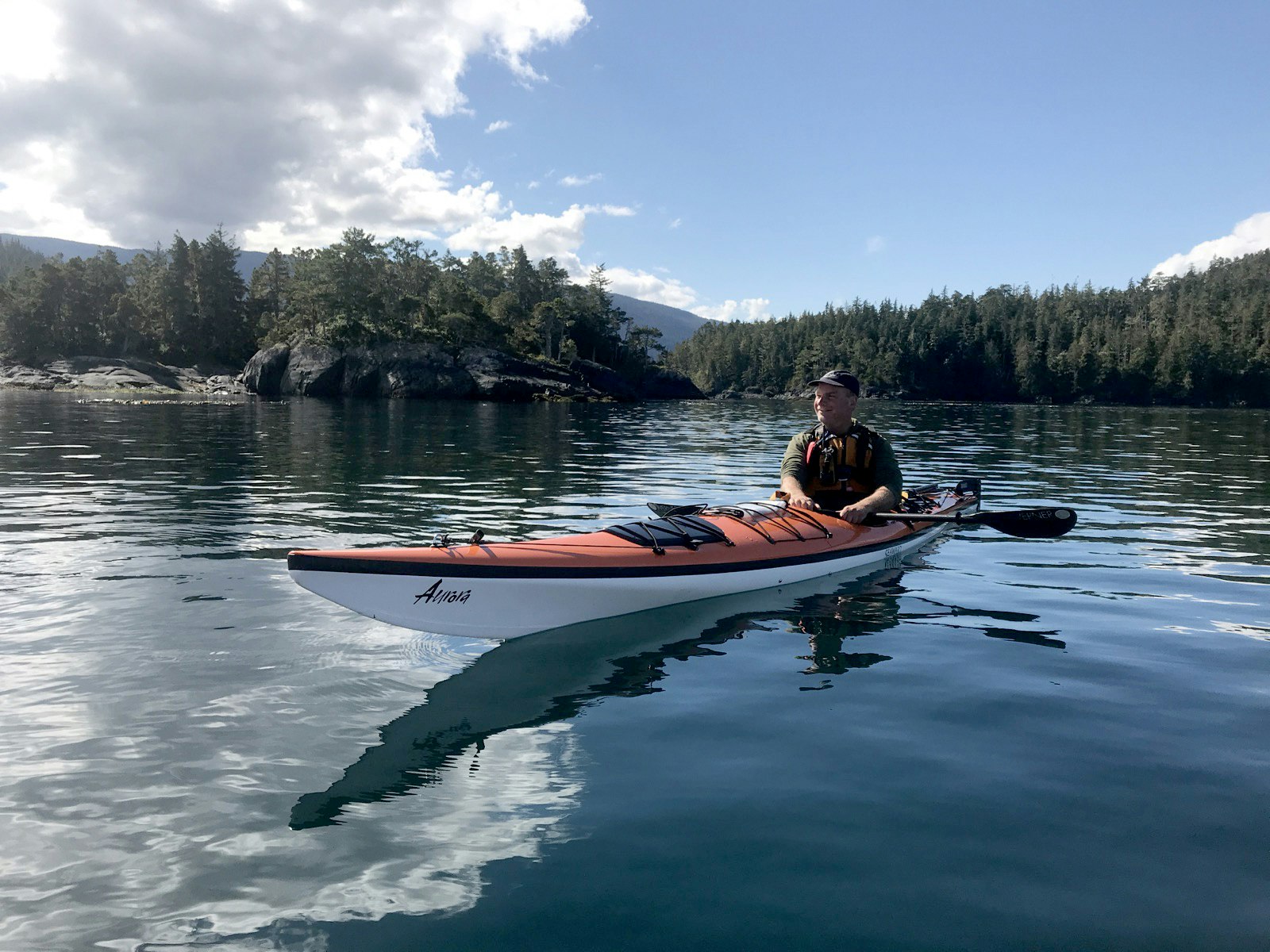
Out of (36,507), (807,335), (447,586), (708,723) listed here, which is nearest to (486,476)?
(36,507)

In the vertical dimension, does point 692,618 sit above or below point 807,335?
below

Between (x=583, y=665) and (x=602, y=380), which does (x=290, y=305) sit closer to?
(x=602, y=380)

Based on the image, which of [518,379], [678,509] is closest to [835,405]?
[678,509]

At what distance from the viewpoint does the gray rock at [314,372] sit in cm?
6931

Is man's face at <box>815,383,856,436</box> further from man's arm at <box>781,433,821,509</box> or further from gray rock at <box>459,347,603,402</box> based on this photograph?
gray rock at <box>459,347,603,402</box>

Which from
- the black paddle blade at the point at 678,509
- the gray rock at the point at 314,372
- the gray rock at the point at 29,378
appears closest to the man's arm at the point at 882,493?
the black paddle blade at the point at 678,509

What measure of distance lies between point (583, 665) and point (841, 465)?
14.7 ft

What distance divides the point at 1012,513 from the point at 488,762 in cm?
753

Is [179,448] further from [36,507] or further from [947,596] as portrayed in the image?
[947,596]

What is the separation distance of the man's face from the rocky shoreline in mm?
63007

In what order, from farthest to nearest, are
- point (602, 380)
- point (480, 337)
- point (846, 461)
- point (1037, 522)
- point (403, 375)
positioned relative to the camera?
point (602, 380) → point (480, 337) → point (403, 375) → point (1037, 522) → point (846, 461)

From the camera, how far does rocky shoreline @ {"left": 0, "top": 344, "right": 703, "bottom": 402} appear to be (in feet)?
230

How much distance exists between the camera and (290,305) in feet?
305

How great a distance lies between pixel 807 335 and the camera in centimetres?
16412
